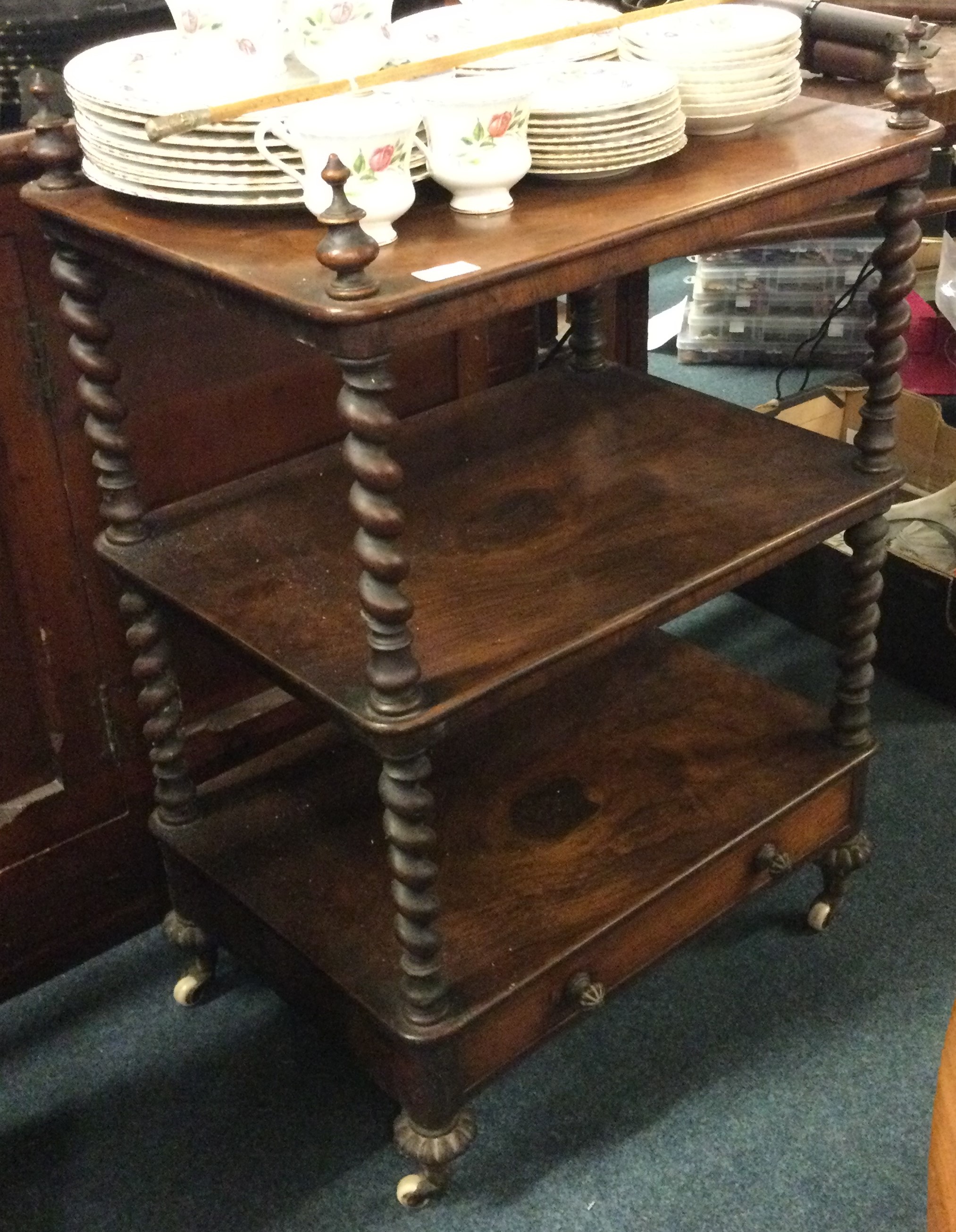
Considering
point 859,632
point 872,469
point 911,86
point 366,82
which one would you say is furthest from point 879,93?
point 366,82

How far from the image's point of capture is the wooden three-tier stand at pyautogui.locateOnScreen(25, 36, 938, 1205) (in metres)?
0.94

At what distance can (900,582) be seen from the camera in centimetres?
184

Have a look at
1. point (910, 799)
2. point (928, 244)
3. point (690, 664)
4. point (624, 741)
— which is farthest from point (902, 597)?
point (928, 244)

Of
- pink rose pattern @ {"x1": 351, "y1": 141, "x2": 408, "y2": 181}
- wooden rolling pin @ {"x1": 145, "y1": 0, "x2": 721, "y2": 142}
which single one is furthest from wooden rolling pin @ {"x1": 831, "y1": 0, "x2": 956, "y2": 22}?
pink rose pattern @ {"x1": 351, "y1": 141, "x2": 408, "y2": 181}

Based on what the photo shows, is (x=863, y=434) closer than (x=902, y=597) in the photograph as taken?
Yes

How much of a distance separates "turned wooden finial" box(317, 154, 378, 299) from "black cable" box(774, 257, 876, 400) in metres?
1.60

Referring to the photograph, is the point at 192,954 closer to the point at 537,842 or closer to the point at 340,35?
the point at 537,842

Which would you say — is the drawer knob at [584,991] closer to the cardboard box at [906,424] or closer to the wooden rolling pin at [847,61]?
the wooden rolling pin at [847,61]

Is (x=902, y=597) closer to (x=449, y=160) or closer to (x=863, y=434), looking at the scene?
(x=863, y=434)

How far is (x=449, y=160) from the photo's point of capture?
96 cm

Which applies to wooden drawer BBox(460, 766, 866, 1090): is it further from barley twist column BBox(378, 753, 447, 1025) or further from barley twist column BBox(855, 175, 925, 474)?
barley twist column BBox(855, 175, 925, 474)

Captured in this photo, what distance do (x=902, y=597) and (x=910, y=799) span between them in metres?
0.30

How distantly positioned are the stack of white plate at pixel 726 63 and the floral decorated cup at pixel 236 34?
1.01 feet

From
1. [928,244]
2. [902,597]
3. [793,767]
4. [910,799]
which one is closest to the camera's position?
[793,767]
